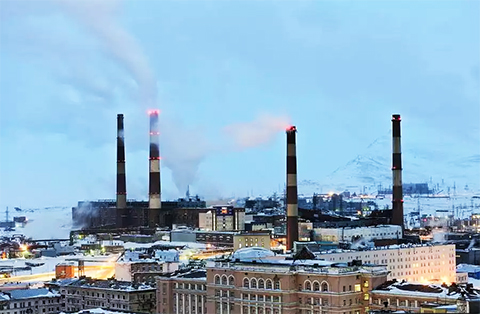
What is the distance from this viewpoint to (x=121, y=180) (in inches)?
4919

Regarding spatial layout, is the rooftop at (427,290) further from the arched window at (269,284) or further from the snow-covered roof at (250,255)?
the snow-covered roof at (250,255)

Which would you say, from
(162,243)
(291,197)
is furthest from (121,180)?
(291,197)

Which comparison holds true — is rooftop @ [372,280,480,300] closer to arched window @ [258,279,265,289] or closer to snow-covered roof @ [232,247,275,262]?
arched window @ [258,279,265,289]

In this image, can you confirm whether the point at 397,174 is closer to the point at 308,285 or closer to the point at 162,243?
the point at 162,243

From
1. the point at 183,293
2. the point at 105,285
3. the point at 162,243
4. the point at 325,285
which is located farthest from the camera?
the point at 162,243

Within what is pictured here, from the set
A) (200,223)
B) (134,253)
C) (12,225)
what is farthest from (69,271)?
(12,225)

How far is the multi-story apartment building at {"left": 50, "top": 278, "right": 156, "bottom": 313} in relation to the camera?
228 feet

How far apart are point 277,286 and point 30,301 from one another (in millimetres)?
19928

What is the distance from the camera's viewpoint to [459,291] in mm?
53969

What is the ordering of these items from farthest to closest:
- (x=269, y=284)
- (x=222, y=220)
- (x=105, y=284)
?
1. (x=222, y=220)
2. (x=105, y=284)
3. (x=269, y=284)

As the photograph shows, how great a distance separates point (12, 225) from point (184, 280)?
131 m

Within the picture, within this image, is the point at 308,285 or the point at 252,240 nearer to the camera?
the point at 308,285

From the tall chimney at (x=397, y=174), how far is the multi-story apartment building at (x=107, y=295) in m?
42.9

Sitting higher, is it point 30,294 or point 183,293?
point 183,293
